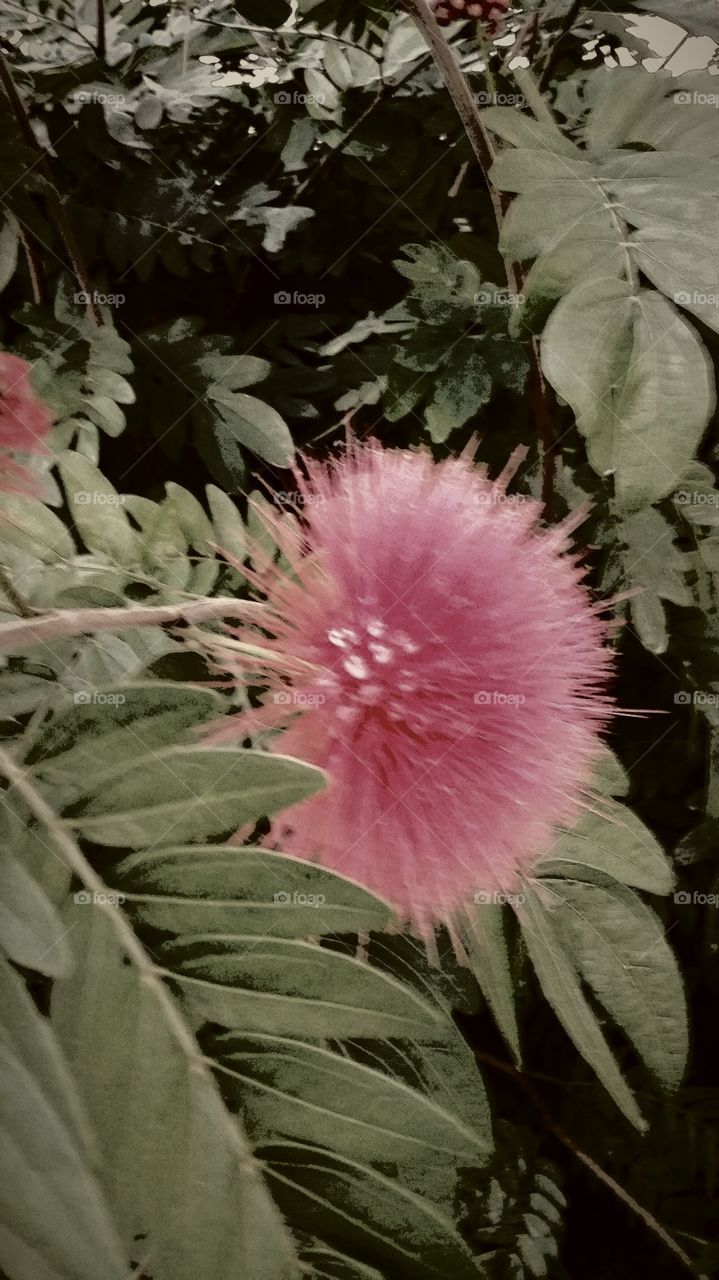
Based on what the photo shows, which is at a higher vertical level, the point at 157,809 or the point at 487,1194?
the point at 157,809

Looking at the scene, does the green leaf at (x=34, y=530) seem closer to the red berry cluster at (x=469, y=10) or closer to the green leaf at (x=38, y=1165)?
the green leaf at (x=38, y=1165)

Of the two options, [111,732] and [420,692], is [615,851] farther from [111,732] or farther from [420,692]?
[111,732]

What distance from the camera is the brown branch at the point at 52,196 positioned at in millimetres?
566

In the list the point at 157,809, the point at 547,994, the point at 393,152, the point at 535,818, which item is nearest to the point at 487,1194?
the point at 547,994

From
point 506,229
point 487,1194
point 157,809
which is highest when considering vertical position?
point 506,229

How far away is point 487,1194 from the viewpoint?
0.57m

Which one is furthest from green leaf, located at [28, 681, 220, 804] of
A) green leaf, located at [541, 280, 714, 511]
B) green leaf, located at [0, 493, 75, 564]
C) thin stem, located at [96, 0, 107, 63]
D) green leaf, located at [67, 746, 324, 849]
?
thin stem, located at [96, 0, 107, 63]

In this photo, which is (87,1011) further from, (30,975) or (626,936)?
(626,936)

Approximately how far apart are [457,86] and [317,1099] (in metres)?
0.63

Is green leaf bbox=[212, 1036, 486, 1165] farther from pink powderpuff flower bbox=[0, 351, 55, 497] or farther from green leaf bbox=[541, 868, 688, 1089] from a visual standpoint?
pink powderpuff flower bbox=[0, 351, 55, 497]

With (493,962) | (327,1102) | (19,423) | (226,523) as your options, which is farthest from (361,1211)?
(19,423)

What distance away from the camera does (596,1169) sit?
1.97ft

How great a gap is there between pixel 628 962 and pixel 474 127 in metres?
0.57

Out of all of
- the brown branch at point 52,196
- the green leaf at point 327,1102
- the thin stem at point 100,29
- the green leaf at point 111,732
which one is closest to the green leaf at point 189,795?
the green leaf at point 111,732
